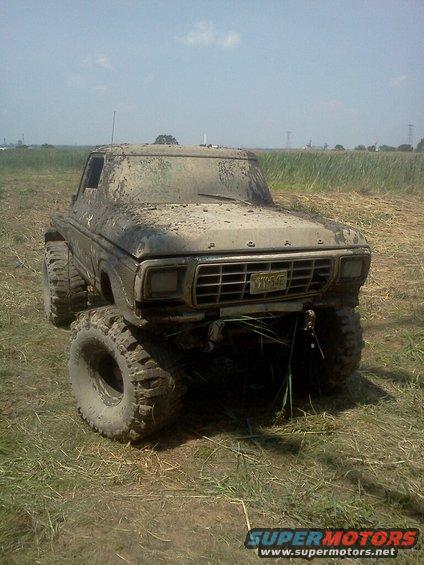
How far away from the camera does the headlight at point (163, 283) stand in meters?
3.19

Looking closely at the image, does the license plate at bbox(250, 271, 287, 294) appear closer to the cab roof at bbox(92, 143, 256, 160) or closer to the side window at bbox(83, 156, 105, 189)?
the cab roof at bbox(92, 143, 256, 160)

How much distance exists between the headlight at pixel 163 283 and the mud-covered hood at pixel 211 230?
0.35 ft

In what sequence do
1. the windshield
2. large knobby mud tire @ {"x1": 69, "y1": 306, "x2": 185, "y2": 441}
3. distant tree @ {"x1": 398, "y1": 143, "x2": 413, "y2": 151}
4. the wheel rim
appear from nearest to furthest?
large knobby mud tire @ {"x1": 69, "y1": 306, "x2": 185, "y2": 441} < the wheel rim < the windshield < distant tree @ {"x1": 398, "y1": 143, "x2": 413, "y2": 151}

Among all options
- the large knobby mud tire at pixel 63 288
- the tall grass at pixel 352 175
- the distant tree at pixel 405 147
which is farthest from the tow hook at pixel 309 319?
the distant tree at pixel 405 147

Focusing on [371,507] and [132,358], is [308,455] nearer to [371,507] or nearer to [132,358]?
[371,507]

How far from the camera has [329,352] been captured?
4.27m

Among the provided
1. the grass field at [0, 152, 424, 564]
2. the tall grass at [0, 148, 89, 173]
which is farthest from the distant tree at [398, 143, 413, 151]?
the grass field at [0, 152, 424, 564]

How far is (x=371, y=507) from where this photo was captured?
2.94m

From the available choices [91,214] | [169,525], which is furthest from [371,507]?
[91,214]

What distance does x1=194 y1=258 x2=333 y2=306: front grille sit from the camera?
10.9ft

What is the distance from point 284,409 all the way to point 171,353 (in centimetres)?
109

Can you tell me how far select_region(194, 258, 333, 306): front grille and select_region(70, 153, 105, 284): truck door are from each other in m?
1.12

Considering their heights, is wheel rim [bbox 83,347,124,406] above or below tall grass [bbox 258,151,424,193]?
below

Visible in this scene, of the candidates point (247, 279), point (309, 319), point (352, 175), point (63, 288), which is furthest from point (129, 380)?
point (352, 175)
